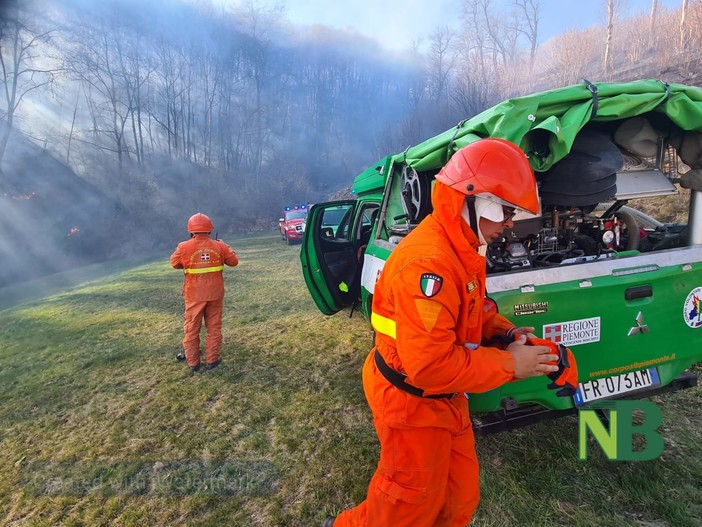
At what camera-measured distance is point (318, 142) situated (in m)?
46.3

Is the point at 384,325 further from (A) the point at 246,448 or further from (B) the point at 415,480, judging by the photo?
(A) the point at 246,448

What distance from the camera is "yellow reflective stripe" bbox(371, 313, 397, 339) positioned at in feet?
5.27

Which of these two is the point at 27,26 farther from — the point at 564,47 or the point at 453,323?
the point at 564,47

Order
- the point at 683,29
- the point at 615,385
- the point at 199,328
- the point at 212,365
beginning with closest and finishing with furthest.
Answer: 1. the point at 615,385
2. the point at 199,328
3. the point at 212,365
4. the point at 683,29

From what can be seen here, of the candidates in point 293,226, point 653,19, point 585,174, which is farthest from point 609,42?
point 585,174

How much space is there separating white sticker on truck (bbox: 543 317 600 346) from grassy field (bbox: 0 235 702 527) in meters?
0.90

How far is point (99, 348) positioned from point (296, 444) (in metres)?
4.25

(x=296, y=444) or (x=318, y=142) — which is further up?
(x=318, y=142)

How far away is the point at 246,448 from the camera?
3186 mm

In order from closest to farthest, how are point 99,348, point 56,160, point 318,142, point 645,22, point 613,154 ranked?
point 613,154 → point 99,348 → point 56,160 → point 645,22 → point 318,142

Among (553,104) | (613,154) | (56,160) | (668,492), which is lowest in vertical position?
(668,492)

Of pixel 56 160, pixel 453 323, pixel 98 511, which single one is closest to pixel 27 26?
pixel 56 160

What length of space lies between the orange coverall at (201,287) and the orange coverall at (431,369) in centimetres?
321

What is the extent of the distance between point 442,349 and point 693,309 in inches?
84.7
